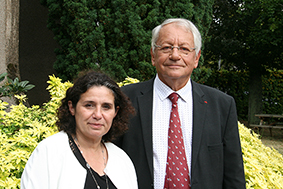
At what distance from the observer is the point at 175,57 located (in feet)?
6.09

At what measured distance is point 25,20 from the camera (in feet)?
19.0

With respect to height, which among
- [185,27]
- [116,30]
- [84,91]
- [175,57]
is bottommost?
[84,91]

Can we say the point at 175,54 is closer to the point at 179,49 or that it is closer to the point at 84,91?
the point at 179,49

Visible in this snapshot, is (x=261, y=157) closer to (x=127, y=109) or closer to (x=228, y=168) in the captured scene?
(x=228, y=168)

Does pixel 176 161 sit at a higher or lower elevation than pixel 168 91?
lower

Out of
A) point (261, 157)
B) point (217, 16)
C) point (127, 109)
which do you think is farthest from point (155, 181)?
point (217, 16)

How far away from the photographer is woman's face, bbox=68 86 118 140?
1.56 meters

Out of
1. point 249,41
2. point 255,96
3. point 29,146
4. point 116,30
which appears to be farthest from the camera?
point 255,96

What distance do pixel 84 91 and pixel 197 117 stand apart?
861 millimetres

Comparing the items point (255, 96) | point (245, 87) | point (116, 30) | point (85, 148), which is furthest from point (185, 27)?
point (245, 87)

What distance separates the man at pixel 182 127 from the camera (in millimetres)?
1786

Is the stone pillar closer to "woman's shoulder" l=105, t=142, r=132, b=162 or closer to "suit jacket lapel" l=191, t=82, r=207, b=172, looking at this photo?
"woman's shoulder" l=105, t=142, r=132, b=162

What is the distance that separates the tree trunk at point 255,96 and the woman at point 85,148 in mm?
10083

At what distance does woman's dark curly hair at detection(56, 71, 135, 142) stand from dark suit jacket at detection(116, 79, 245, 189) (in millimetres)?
123
